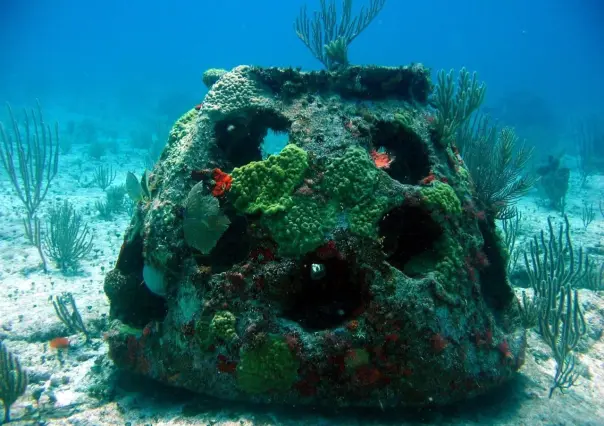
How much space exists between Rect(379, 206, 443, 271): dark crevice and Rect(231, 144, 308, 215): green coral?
116 centimetres

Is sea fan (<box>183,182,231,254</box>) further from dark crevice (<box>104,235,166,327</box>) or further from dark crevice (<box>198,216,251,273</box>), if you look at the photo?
dark crevice (<box>104,235,166,327</box>)

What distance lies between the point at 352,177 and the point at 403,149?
1.65 metres

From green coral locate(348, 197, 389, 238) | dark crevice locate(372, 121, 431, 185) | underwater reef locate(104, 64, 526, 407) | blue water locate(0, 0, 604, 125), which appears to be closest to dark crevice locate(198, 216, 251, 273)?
underwater reef locate(104, 64, 526, 407)

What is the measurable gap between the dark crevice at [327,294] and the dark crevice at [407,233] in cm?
59

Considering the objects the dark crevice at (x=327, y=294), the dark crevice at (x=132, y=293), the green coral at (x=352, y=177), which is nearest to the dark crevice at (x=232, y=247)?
the dark crevice at (x=327, y=294)

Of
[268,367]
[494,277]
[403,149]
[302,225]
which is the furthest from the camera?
[403,149]

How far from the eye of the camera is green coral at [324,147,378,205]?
12.8 ft

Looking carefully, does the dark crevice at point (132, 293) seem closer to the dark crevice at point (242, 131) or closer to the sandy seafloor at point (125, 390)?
the sandy seafloor at point (125, 390)

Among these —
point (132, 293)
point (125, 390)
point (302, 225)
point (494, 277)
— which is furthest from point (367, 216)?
point (125, 390)

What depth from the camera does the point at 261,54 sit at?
370 ft

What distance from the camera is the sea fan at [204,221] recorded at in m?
4.01

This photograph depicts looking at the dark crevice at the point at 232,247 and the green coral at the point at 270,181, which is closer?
the green coral at the point at 270,181

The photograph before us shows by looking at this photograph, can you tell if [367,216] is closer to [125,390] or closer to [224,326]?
[224,326]

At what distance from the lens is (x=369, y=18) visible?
26.1 ft
